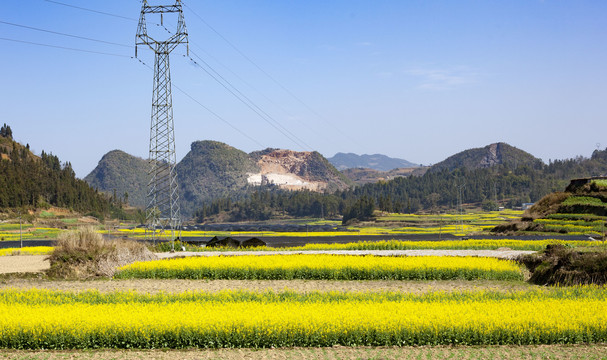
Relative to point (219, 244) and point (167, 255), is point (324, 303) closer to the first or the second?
point (167, 255)

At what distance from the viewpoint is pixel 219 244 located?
52438 mm

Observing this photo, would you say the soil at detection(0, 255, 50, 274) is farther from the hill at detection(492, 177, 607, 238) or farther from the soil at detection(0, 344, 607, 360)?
the hill at detection(492, 177, 607, 238)

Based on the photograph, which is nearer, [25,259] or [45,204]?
[25,259]

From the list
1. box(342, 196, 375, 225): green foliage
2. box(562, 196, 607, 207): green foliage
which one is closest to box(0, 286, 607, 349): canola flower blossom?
box(562, 196, 607, 207): green foliage

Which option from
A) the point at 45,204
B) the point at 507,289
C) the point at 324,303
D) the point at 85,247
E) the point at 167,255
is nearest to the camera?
the point at 324,303

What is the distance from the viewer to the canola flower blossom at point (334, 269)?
3091 centimetres

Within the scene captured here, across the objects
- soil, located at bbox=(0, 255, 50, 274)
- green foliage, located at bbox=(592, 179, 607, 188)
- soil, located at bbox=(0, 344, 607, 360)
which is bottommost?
soil, located at bbox=(0, 344, 607, 360)

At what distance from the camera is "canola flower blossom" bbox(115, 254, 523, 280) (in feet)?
101

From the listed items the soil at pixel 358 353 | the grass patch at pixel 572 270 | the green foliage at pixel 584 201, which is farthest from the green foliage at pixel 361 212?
the soil at pixel 358 353

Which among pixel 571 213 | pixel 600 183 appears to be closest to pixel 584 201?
pixel 571 213

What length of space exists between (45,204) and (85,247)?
121478 mm

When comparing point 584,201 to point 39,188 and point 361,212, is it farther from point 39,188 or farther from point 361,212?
point 39,188

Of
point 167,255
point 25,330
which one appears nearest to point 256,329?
point 25,330

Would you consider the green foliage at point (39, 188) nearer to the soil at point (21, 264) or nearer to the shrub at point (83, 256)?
the soil at point (21, 264)
